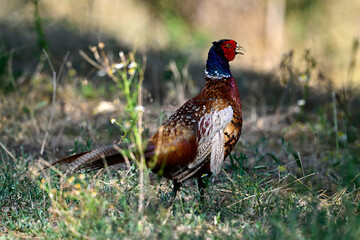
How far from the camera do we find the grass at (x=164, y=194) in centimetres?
236

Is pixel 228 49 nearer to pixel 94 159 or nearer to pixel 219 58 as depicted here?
pixel 219 58

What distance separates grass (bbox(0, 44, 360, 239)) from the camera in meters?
2.36

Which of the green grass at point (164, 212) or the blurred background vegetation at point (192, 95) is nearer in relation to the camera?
the green grass at point (164, 212)

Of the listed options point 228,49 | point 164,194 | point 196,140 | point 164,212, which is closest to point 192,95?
point 228,49

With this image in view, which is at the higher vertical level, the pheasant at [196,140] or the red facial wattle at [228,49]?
the red facial wattle at [228,49]

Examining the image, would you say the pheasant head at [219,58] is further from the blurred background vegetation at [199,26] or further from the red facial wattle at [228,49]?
the blurred background vegetation at [199,26]

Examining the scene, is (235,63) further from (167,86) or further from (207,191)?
(207,191)

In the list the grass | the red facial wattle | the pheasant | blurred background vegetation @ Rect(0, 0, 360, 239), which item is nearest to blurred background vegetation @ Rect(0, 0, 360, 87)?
blurred background vegetation @ Rect(0, 0, 360, 239)

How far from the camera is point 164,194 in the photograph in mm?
3172

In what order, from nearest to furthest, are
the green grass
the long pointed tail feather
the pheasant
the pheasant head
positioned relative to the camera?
the green grass
the long pointed tail feather
the pheasant
the pheasant head

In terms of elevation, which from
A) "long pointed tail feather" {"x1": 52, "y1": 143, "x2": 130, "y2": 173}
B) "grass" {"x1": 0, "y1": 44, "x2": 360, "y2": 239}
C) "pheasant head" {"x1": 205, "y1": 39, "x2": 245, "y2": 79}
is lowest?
"grass" {"x1": 0, "y1": 44, "x2": 360, "y2": 239}

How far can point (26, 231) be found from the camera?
8.71 ft

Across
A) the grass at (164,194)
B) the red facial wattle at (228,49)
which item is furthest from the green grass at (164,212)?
the red facial wattle at (228,49)

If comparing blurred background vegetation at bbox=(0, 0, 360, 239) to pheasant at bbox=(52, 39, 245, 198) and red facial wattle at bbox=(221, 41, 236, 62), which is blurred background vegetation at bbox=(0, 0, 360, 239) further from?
red facial wattle at bbox=(221, 41, 236, 62)
